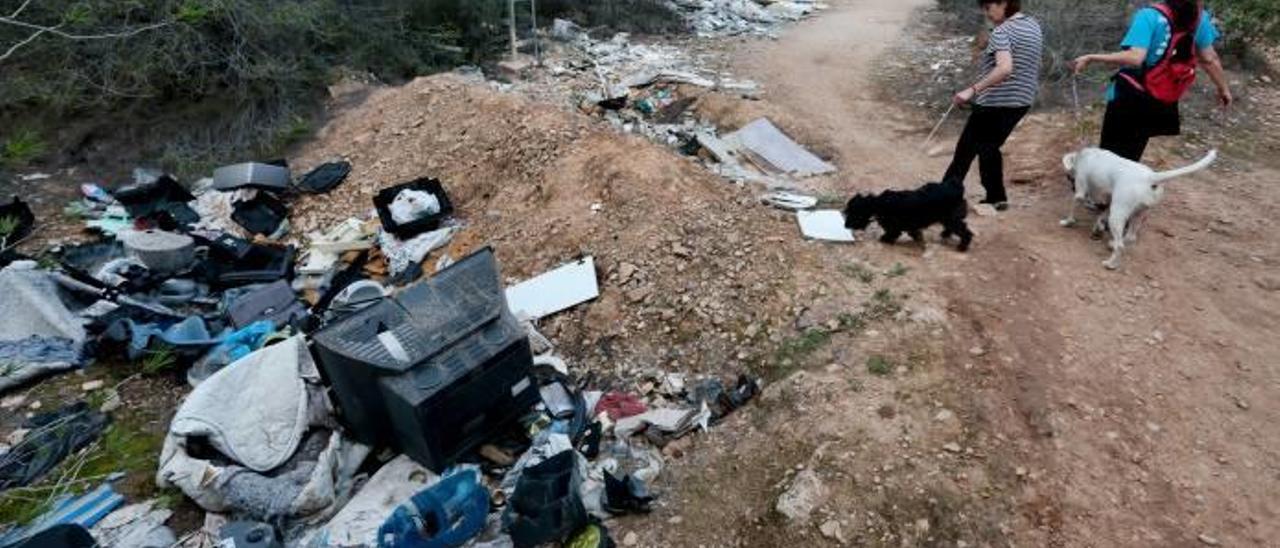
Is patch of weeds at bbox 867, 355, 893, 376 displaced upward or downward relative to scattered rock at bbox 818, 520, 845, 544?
upward

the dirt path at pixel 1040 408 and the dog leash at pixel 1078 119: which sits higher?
the dog leash at pixel 1078 119

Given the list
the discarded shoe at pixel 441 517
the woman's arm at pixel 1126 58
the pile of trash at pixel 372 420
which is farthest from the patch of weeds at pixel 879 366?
the woman's arm at pixel 1126 58

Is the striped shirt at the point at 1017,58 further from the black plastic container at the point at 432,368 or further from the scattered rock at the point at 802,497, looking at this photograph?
the black plastic container at the point at 432,368

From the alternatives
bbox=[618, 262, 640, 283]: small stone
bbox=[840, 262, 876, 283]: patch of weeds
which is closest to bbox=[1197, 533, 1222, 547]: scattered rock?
bbox=[840, 262, 876, 283]: patch of weeds

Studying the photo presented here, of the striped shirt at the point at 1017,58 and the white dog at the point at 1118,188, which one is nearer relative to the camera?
the white dog at the point at 1118,188

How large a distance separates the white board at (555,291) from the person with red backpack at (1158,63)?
2882 mm

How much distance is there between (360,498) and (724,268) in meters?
2.25

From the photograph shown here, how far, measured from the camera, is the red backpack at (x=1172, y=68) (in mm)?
3838

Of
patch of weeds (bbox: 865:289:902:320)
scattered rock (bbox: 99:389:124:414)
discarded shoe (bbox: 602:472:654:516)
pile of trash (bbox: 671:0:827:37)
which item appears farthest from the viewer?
pile of trash (bbox: 671:0:827:37)

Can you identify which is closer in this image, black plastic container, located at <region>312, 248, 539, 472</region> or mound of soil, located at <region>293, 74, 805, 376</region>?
black plastic container, located at <region>312, 248, 539, 472</region>

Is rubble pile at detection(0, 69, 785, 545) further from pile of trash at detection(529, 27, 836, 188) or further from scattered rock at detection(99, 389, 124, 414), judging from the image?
pile of trash at detection(529, 27, 836, 188)

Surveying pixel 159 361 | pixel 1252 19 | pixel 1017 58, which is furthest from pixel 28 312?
pixel 1252 19

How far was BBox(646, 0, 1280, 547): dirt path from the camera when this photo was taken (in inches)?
109

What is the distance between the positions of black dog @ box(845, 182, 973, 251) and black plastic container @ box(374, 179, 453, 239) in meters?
2.88
